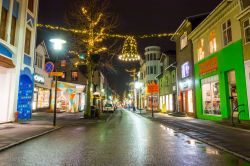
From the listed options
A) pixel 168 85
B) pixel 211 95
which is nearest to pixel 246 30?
pixel 211 95

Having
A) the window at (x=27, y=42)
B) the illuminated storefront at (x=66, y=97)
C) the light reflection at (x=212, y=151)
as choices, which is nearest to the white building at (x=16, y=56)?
the window at (x=27, y=42)

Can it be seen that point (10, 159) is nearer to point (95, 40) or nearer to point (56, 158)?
point (56, 158)

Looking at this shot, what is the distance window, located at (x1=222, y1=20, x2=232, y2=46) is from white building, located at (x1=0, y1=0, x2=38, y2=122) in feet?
54.3

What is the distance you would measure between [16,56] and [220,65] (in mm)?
16798

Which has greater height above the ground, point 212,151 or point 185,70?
point 185,70

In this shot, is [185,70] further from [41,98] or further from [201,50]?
[41,98]

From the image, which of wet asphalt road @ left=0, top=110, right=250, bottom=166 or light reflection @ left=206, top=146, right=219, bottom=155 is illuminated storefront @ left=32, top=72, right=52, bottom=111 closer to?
wet asphalt road @ left=0, top=110, right=250, bottom=166

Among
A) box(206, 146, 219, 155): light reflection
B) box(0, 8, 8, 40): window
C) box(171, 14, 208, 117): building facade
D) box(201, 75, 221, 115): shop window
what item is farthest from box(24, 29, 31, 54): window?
box(201, 75, 221, 115): shop window

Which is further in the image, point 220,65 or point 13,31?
point 220,65

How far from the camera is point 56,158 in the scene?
22.6 ft

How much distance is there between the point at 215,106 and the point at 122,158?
1703 cm

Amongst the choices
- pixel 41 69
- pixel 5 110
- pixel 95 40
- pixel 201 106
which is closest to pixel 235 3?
pixel 201 106

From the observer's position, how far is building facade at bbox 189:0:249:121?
1727 cm

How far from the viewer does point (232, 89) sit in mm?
18812
